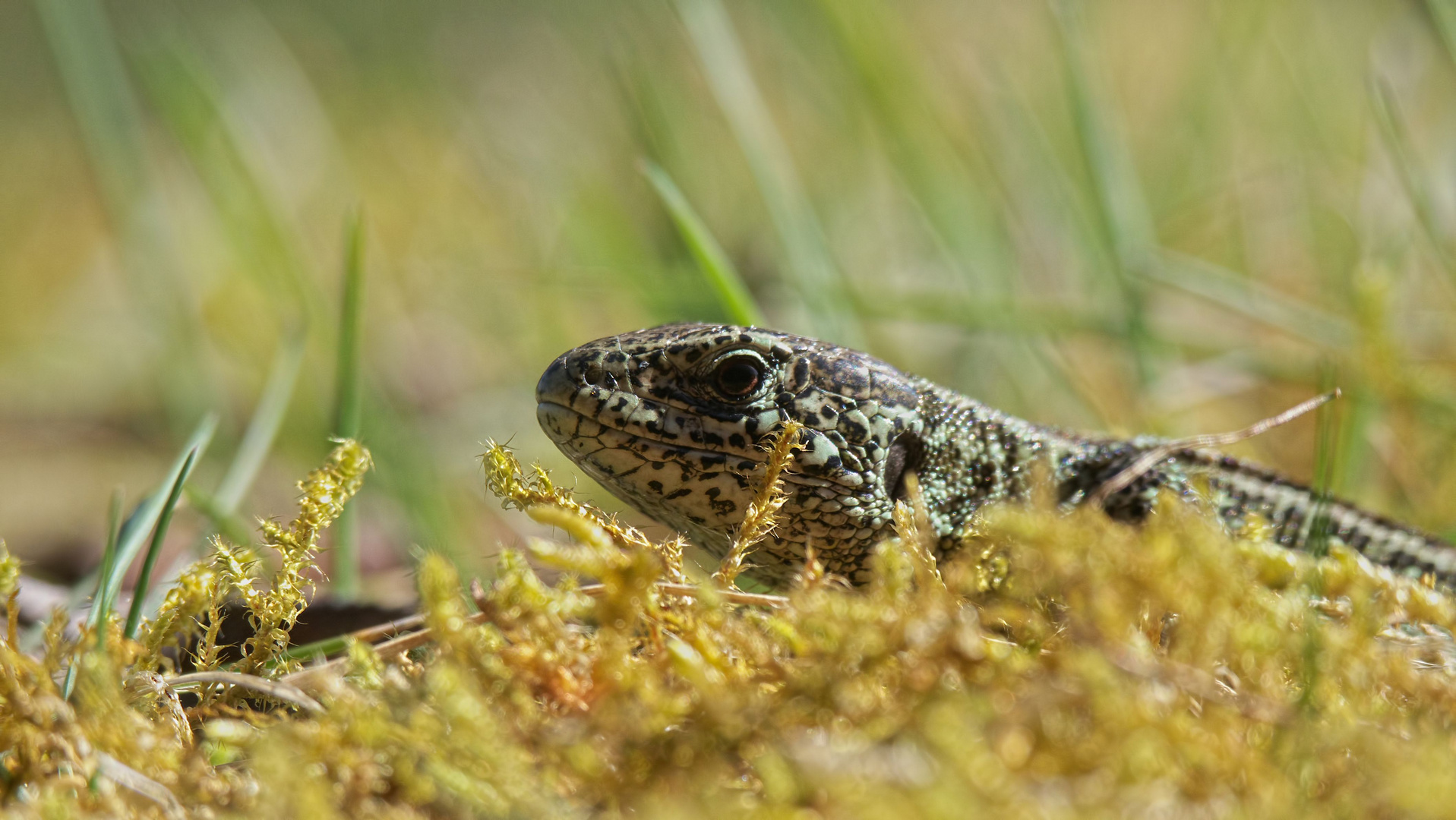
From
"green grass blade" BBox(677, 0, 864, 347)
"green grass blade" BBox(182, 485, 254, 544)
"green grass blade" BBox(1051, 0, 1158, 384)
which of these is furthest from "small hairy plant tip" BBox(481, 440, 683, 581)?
"green grass blade" BBox(1051, 0, 1158, 384)

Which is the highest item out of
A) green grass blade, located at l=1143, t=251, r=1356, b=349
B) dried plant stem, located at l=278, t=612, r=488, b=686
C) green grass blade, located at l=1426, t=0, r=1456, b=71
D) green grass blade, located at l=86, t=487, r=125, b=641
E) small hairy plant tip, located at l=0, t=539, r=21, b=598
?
green grass blade, located at l=1426, t=0, r=1456, b=71

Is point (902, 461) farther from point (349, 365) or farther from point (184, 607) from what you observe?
point (184, 607)

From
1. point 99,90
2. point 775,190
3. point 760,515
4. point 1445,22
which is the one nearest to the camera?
point 760,515

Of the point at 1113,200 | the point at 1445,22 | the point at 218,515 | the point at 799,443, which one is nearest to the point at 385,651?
the point at 799,443

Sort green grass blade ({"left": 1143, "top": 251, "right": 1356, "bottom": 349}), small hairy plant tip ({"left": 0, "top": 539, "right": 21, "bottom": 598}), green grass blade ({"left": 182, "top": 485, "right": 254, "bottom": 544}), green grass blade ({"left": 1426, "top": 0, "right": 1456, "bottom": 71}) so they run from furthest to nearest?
green grass blade ({"left": 1143, "top": 251, "right": 1356, "bottom": 349}), green grass blade ({"left": 1426, "top": 0, "right": 1456, "bottom": 71}), green grass blade ({"left": 182, "top": 485, "right": 254, "bottom": 544}), small hairy plant tip ({"left": 0, "top": 539, "right": 21, "bottom": 598})

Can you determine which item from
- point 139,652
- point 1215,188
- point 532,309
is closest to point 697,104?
point 532,309

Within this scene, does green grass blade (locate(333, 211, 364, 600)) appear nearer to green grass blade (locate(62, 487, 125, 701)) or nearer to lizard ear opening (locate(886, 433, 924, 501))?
green grass blade (locate(62, 487, 125, 701))
